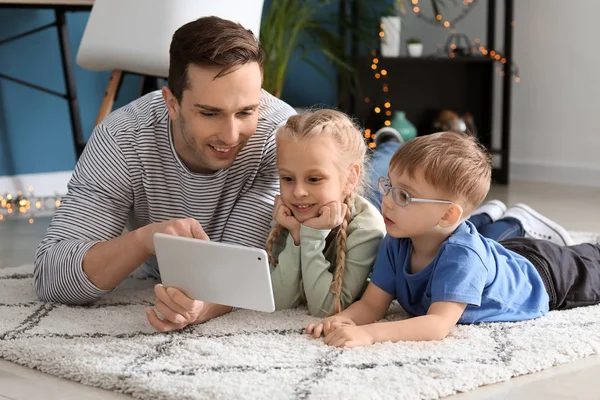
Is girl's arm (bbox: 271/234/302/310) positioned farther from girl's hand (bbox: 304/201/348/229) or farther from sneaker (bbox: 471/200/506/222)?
sneaker (bbox: 471/200/506/222)

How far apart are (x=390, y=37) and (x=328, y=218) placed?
92.8 inches

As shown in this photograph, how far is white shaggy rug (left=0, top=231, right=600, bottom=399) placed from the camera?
126cm

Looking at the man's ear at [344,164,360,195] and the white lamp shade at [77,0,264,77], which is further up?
the white lamp shade at [77,0,264,77]

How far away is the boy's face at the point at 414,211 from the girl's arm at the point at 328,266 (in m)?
0.14

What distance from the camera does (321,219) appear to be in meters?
Result: 1.63

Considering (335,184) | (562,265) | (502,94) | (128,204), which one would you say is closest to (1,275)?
(128,204)

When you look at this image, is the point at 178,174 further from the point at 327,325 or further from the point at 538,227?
the point at 538,227

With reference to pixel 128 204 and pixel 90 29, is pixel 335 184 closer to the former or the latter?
pixel 128 204

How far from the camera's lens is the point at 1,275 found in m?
2.08

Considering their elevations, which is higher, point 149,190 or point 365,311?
point 149,190

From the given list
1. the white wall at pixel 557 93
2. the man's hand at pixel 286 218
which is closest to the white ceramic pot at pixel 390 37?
the white wall at pixel 557 93

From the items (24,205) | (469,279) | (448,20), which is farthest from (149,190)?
(448,20)

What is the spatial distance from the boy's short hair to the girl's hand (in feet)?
0.43

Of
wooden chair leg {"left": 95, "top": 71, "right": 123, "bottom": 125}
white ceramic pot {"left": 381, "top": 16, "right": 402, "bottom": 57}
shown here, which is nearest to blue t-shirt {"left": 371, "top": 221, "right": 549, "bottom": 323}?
wooden chair leg {"left": 95, "top": 71, "right": 123, "bottom": 125}
